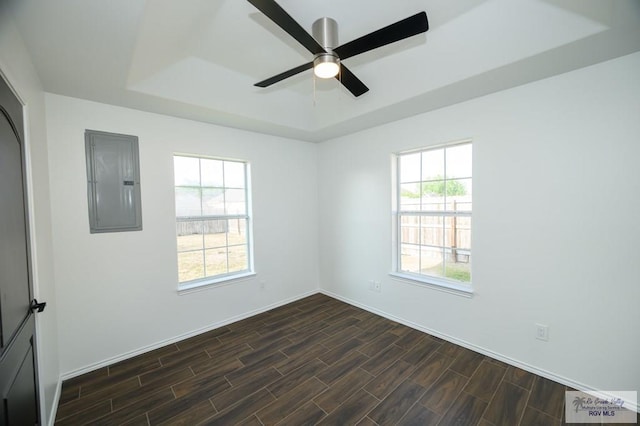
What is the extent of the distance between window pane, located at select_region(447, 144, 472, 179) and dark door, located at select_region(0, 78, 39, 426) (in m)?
3.34

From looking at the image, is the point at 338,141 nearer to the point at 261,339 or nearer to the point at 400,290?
the point at 400,290

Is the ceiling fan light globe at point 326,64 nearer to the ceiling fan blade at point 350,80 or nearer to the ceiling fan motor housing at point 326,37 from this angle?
the ceiling fan motor housing at point 326,37

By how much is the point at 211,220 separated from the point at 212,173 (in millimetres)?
602

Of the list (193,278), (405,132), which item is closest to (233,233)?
(193,278)

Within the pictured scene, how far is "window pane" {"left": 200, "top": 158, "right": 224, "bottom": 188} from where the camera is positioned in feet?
10.5

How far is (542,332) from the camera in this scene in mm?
2219

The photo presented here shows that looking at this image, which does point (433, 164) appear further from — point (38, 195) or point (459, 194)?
point (38, 195)

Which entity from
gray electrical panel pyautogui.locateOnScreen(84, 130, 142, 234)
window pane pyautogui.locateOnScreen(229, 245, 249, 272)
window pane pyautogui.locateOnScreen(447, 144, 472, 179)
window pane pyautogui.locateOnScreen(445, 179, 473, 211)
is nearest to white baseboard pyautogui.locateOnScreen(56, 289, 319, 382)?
window pane pyautogui.locateOnScreen(229, 245, 249, 272)

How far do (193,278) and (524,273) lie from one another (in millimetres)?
3502

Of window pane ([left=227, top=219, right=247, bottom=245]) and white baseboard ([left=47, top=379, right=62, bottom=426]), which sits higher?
window pane ([left=227, top=219, right=247, bottom=245])

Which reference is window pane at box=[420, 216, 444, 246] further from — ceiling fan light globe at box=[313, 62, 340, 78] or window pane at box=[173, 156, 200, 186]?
window pane at box=[173, 156, 200, 186]

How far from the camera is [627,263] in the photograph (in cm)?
187

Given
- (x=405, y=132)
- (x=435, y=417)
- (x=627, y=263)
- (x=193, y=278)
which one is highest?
(x=405, y=132)

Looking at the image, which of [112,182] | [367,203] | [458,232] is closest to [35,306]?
[112,182]
